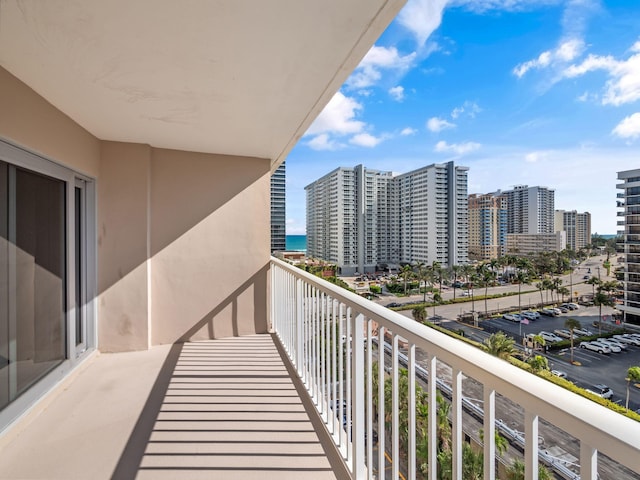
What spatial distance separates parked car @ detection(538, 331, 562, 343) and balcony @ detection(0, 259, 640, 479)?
1.18 metres

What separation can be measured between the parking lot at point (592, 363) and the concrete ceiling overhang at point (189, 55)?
5.79 feet

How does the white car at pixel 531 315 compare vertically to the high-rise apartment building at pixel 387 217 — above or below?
below

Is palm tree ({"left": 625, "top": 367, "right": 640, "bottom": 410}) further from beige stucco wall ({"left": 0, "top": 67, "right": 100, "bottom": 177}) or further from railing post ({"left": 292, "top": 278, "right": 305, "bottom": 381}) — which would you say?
beige stucco wall ({"left": 0, "top": 67, "right": 100, "bottom": 177})

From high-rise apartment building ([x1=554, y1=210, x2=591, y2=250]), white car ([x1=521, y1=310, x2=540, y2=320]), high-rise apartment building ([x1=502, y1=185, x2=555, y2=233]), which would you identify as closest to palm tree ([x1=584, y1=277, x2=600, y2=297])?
white car ([x1=521, y1=310, x2=540, y2=320])

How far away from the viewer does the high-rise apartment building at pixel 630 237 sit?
63.4 inches

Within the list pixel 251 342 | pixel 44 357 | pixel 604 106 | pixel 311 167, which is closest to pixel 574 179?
pixel 604 106

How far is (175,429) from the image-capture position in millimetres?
2000

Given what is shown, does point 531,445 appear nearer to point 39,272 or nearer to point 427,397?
point 427,397

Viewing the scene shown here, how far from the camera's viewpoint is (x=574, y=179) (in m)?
3.10

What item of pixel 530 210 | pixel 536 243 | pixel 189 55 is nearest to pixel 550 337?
pixel 536 243

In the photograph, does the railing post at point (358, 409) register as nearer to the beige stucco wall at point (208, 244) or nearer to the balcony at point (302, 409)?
the balcony at point (302, 409)

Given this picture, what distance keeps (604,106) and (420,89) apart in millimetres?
11125

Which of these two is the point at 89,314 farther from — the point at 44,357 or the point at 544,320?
the point at 544,320

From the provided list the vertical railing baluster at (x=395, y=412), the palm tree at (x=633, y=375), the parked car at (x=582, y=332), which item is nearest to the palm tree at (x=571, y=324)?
the parked car at (x=582, y=332)
